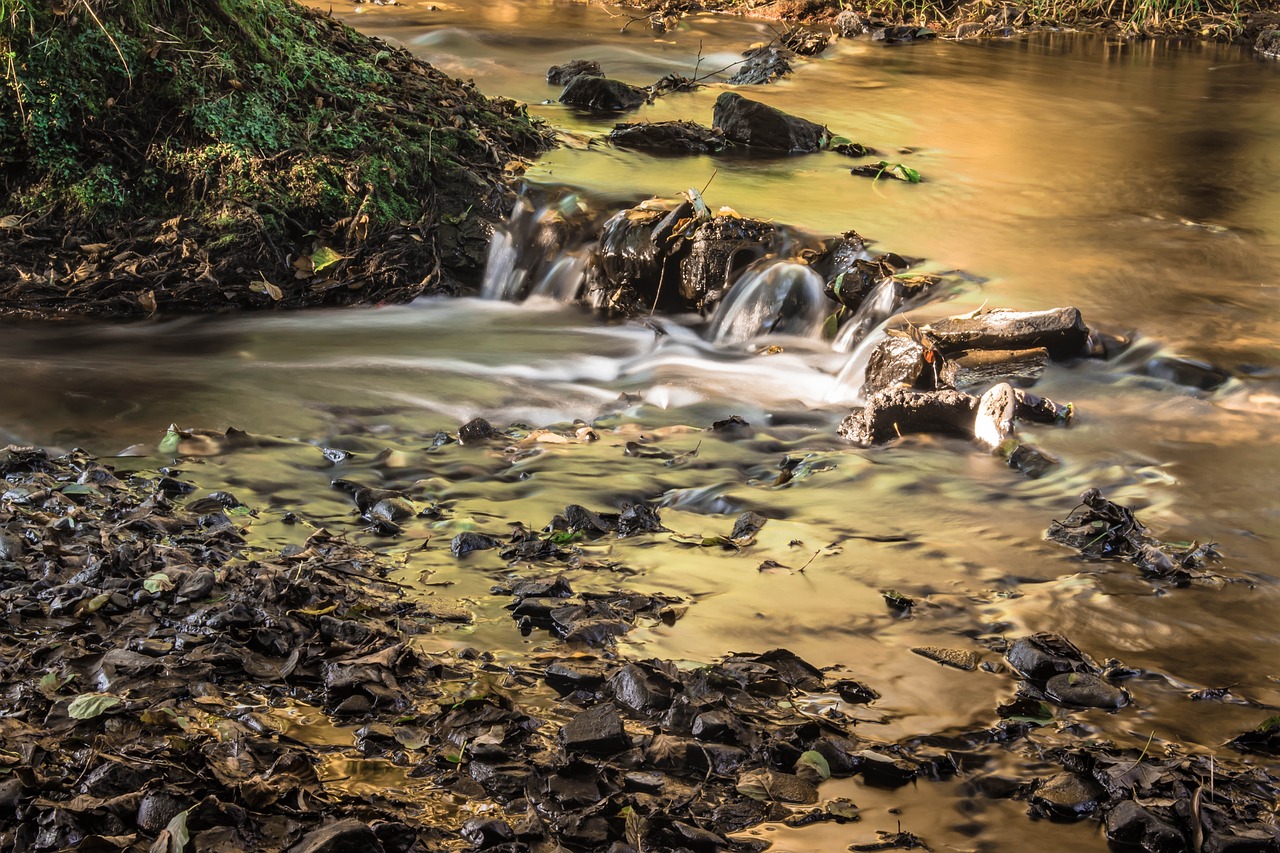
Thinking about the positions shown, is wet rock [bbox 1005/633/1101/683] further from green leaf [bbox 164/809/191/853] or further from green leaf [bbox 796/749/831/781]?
green leaf [bbox 164/809/191/853]

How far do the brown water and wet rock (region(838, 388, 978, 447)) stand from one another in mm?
143

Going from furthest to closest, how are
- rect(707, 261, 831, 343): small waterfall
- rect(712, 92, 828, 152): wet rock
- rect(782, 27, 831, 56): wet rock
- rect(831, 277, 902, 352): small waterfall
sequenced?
rect(782, 27, 831, 56): wet rock, rect(712, 92, 828, 152): wet rock, rect(707, 261, 831, 343): small waterfall, rect(831, 277, 902, 352): small waterfall

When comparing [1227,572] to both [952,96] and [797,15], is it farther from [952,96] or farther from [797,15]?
[797,15]

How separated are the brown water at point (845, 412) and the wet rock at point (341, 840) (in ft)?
0.99

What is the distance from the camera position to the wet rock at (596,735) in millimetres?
2793

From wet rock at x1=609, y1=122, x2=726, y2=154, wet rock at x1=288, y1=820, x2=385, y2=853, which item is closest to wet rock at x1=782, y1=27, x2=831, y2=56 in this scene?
wet rock at x1=609, y1=122, x2=726, y2=154

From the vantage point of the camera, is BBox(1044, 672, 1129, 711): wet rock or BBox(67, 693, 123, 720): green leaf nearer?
BBox(67, 693, 123, 720): green leaf

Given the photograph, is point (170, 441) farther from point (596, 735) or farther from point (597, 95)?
point (597, 95)

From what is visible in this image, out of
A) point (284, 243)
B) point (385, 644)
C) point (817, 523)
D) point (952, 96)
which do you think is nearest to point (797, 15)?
point (952, 96)

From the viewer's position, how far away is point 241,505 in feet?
13.8

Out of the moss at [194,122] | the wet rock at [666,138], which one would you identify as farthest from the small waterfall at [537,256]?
the wet rock at [666,138]

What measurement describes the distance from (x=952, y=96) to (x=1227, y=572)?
8.99 meters

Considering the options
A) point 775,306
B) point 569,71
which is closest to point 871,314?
point 775,306

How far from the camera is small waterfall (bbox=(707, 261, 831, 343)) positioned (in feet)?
22.7
